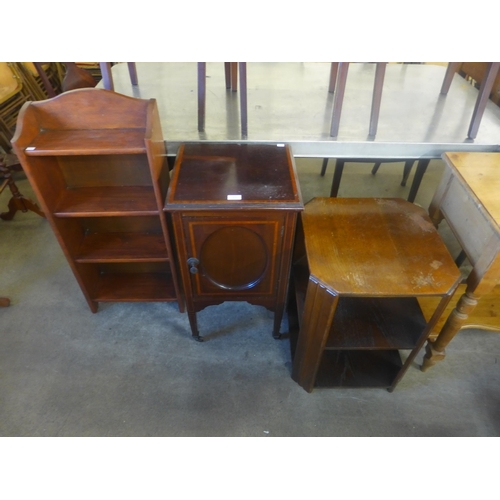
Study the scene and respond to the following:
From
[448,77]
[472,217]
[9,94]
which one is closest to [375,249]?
[472,217]

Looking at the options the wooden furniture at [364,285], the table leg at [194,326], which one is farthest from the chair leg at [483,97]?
the table leg at [194,326]

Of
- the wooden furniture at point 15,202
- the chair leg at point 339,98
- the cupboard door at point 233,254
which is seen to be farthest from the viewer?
the wooden furniture at point 15,202

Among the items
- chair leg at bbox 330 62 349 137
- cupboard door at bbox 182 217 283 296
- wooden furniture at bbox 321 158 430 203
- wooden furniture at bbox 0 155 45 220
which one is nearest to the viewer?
cupboard door at bbox 182 217 283 296

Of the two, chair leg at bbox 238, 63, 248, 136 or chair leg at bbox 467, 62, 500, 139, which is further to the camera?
chair leg at bbox 238, 63, 248, 136

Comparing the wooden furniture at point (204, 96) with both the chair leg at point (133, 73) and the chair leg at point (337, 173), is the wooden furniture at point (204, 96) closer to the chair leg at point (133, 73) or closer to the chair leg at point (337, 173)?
the chair leg at point (133, 73)

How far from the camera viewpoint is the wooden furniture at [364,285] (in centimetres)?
105

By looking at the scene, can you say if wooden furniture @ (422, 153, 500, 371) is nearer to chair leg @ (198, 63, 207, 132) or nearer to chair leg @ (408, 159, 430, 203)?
chair leg @ (408, 159, 430, 203)

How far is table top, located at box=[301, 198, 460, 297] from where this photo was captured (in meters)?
1.04

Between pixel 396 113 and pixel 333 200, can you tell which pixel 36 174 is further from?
pixel 396 113

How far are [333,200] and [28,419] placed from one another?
1.49 meters

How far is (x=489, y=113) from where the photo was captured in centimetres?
162

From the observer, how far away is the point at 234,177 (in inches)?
48.3

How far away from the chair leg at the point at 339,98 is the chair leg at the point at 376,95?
124 millimetres

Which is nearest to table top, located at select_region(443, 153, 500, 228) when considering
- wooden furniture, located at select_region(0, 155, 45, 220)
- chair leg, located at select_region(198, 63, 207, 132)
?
chair leg, located at select_region(198, 63, 207, 132)
